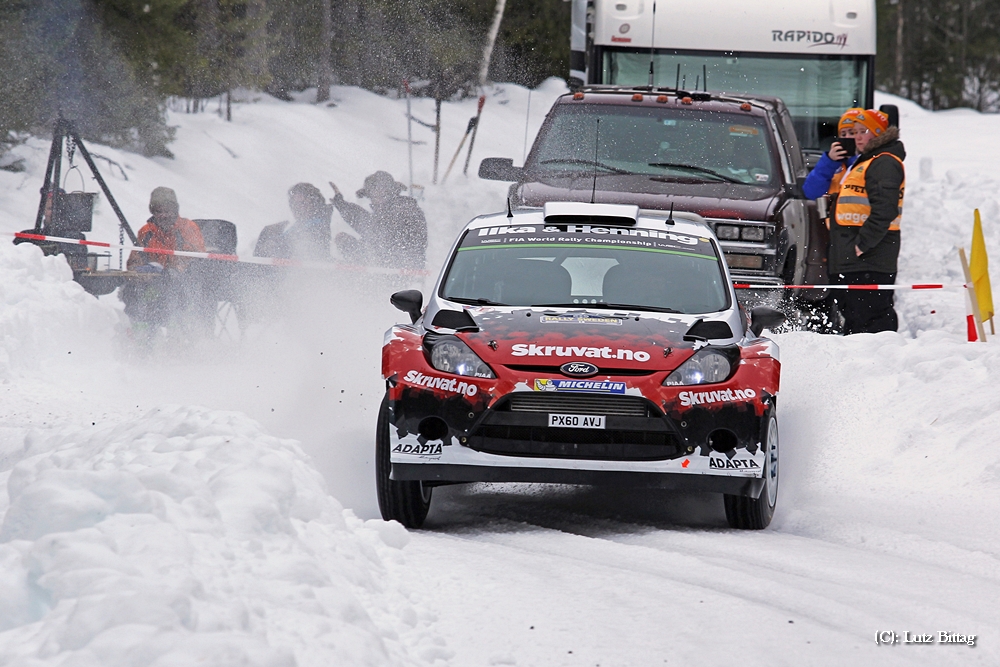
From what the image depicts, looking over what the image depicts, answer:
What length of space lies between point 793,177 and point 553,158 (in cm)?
211

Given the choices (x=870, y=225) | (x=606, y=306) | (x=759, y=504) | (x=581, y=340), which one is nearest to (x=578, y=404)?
(x=581, y=340)

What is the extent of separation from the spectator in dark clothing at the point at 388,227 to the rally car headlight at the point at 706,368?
28.5 ft

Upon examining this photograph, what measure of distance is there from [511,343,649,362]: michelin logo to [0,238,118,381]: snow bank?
5.69 metres

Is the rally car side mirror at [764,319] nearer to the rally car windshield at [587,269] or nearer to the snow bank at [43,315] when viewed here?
the rally car windshield at [587,269]

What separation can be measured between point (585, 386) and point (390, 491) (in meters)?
1.04

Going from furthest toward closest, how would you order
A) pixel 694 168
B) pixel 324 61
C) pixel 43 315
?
pixel 324 61
pixel 694 168
pixel 43 315

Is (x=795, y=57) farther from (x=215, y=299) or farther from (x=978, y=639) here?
(x=978, y=639)

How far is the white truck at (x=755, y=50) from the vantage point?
46.4 feet

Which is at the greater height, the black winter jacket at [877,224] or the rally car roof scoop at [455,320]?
the black winter jacket at [877,224]

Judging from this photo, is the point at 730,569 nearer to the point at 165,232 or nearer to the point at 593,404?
the point at 593,404

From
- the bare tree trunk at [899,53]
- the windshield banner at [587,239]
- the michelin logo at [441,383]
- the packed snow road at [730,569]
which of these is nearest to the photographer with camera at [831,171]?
the packed snow road at [730,569]

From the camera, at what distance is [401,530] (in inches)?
212

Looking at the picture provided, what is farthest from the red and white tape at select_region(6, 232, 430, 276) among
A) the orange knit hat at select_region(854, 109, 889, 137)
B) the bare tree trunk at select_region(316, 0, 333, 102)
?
the bare tree trunk at select_region(316, 0, 333, 102)

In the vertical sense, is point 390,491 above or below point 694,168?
below
